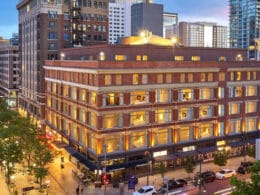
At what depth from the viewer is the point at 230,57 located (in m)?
84.8

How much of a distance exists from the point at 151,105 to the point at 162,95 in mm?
3119

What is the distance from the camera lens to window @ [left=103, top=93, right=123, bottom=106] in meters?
59.3

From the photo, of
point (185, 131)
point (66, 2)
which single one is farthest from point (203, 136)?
point (66, 2)

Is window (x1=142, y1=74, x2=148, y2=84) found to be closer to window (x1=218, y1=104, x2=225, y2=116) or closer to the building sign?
the building sign

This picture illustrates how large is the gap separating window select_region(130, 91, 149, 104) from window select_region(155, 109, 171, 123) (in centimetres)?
337

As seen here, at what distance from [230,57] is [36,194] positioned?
5396 centimetres

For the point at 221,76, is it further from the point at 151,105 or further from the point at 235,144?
the point at 151,105

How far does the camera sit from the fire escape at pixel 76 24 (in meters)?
98.8

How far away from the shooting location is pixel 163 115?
65.0 m

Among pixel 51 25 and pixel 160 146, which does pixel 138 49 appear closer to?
pixel 160 146

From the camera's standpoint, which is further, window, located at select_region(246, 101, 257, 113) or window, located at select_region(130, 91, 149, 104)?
window, located at select_region(246, 101, 257, 113)

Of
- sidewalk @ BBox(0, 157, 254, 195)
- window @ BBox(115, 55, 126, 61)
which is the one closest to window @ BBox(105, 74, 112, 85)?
window @ BBox(115, 55, 126, 61)

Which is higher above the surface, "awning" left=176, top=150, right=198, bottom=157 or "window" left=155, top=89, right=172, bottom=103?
"window" left=155, top=89, right=172, bottom=103

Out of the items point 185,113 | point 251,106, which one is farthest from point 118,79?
point 251,106
